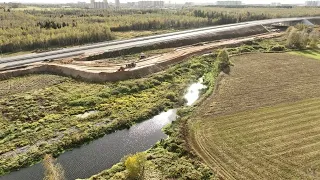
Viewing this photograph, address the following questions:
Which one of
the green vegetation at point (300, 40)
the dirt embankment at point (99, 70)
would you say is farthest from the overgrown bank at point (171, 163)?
the green vegetation at point (300, 40)

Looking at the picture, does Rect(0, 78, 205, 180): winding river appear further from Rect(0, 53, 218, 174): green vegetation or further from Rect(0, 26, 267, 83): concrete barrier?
Rect(0, 26, 267, 83): concrete barrier

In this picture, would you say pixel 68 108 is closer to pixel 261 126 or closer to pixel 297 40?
pixel 261 126

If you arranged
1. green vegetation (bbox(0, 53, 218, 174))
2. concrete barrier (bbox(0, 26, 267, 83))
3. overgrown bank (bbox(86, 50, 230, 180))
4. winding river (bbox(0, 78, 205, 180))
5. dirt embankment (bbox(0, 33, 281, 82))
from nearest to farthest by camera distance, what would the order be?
overgrown bank (bbox(86, 50, 230, 180)), winding river (bbox(0, 78, 205, 180)), green vegetation (bbox(0, 53, 218, 174)), concrete barrier (bbox(0, 26, 267, 83)), dirt embankment (bbox(0, 33, 281, 82))

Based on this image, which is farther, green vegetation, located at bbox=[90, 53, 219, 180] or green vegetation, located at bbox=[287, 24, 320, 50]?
green vegetation, located at bbox=[287, 24, 320, 50]

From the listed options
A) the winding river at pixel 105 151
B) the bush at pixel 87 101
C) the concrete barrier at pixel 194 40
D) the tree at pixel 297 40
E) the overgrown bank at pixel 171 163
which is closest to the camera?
the overgrown bank at pixel 171 163

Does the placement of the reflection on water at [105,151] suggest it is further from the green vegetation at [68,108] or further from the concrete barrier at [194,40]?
the concrete barrier at [194,40]

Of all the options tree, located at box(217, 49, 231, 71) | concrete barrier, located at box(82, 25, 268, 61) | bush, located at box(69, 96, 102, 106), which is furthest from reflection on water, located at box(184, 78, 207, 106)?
concrete barrier, located at box(82, 25, 268, 61)

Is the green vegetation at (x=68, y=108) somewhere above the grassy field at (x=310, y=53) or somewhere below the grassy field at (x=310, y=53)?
below

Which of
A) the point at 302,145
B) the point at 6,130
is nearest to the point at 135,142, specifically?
the point at 6,130
